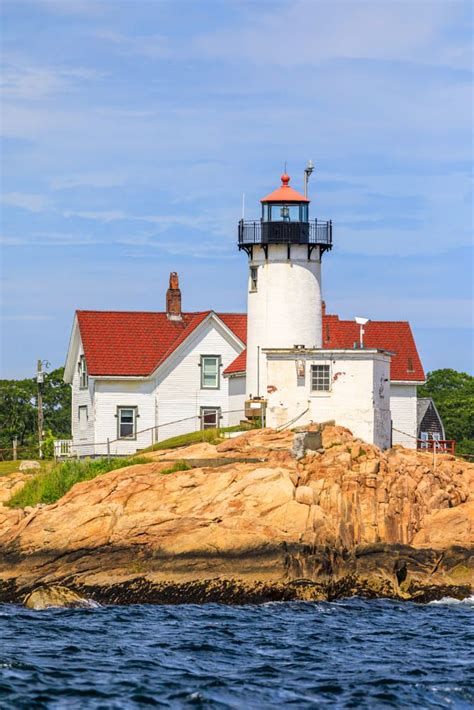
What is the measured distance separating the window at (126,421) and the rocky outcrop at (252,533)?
11.6m

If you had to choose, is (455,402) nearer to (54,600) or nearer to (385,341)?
(385,341)

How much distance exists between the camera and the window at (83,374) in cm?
5169

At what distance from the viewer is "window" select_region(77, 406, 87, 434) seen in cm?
5181

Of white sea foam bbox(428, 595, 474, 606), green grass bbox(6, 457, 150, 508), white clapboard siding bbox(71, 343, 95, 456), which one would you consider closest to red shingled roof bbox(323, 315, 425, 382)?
white clapboard siding bbox(71, 343, 95, 456)

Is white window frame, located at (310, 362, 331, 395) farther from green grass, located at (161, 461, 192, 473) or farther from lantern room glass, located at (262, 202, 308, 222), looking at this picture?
green grass, located at (161, 461, 192, 473)

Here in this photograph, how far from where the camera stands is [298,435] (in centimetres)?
3844

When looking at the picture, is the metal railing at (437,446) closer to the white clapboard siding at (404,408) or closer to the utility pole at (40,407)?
the white clapboard siding at (404,408)

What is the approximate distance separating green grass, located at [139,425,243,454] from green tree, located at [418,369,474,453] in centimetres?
3452

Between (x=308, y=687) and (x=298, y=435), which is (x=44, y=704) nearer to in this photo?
(x=308, y=687)

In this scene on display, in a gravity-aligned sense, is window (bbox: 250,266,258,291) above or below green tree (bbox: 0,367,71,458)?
above

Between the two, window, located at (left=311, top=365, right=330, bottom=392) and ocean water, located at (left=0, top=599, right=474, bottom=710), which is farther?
window, located at (left=311, top=365, right=330, bottom=392)

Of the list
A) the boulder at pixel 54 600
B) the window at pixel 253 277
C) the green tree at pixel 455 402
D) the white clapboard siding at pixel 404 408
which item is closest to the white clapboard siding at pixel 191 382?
the window at pixel 253 277

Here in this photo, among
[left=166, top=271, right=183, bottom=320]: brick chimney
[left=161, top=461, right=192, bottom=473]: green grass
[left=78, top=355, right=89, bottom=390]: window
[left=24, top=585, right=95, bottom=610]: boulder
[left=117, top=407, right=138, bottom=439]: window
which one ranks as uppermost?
[left=166, top=271, right=183, bottom=320]: brick chimney

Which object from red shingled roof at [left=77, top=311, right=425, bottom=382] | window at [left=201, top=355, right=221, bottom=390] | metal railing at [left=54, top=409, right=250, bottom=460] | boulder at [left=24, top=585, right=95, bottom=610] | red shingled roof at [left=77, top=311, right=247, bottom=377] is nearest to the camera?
boulder at [left=24, top=585, right=95, bottom=610]
